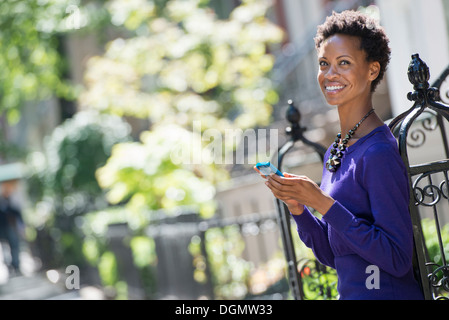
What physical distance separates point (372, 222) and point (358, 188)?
4.5 inches

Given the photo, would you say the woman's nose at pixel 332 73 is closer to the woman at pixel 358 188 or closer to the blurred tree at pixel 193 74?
the woman at pixel 358 188

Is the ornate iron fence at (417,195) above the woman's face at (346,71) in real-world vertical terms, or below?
below

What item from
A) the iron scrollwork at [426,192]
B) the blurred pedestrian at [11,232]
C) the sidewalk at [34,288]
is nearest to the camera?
the iron scrollwork at [426,192]

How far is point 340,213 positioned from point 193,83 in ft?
24.4

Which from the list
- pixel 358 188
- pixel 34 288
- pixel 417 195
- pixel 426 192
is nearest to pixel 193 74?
pixel 34 288

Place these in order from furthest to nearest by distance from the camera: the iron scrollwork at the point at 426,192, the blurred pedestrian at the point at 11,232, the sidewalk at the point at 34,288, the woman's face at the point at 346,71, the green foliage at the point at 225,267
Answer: the blurred pedestrian at the point at 11,232 → the sidewalk at the point at 34,288 → the green foliage at the point at 225,267 → the iron scrollwork at the point at 426,192 → the woman's face at the point at 346,71

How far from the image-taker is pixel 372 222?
1.90 meters

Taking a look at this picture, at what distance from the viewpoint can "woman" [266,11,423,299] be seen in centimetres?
183

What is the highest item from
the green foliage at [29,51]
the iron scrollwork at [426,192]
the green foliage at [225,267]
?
the green foliage at [29,51]

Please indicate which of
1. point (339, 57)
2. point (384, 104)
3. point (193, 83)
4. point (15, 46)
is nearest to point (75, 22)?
point (15, 46)

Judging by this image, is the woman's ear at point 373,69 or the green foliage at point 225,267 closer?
the woman's ear at point 373,69

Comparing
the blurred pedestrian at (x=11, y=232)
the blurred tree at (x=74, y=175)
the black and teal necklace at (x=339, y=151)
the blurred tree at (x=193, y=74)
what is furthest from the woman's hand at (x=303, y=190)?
the blurred pedestrian at (x=11, y=232)

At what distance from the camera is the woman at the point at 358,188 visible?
1.83m

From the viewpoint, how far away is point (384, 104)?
862 cm
